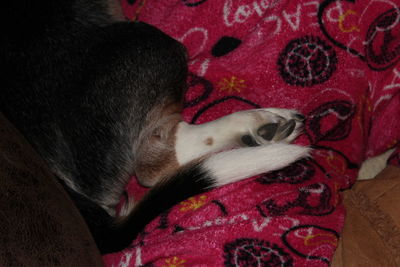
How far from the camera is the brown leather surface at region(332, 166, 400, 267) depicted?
127 cm

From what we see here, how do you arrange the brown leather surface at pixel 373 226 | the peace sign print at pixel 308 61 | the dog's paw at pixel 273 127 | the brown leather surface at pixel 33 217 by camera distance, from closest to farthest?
the brown leather surface at pixel 33 217
the brown leather surface at pixel 373 226
the dog's paw at pixel 273 127
the peace sign print at pixel 308 61

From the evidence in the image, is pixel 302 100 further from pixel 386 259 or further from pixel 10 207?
pixel 10 207

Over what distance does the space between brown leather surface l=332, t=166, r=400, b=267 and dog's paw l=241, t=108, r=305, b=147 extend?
264mm

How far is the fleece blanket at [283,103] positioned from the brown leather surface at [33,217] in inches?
13.6

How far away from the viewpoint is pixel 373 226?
133 cm

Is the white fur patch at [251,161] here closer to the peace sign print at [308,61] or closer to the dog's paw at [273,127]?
the dog's paw at [273,127]

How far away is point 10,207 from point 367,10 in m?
1.17

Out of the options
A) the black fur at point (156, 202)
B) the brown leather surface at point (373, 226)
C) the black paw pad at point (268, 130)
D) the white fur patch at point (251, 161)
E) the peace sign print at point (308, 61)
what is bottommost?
the brown leather surface at point (373, 226)

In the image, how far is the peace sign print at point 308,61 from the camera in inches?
61.9

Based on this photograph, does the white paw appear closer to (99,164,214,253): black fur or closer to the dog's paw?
the dog's paw

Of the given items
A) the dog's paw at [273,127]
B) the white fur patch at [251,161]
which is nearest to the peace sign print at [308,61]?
the dog's paw at [273,127]

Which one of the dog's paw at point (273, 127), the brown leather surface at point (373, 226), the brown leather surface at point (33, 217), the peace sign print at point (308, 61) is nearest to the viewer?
the brown leather surface at point (33, 217)


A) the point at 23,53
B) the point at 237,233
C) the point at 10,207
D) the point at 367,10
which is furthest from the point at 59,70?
the point at 367,10

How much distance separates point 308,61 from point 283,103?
15cm
